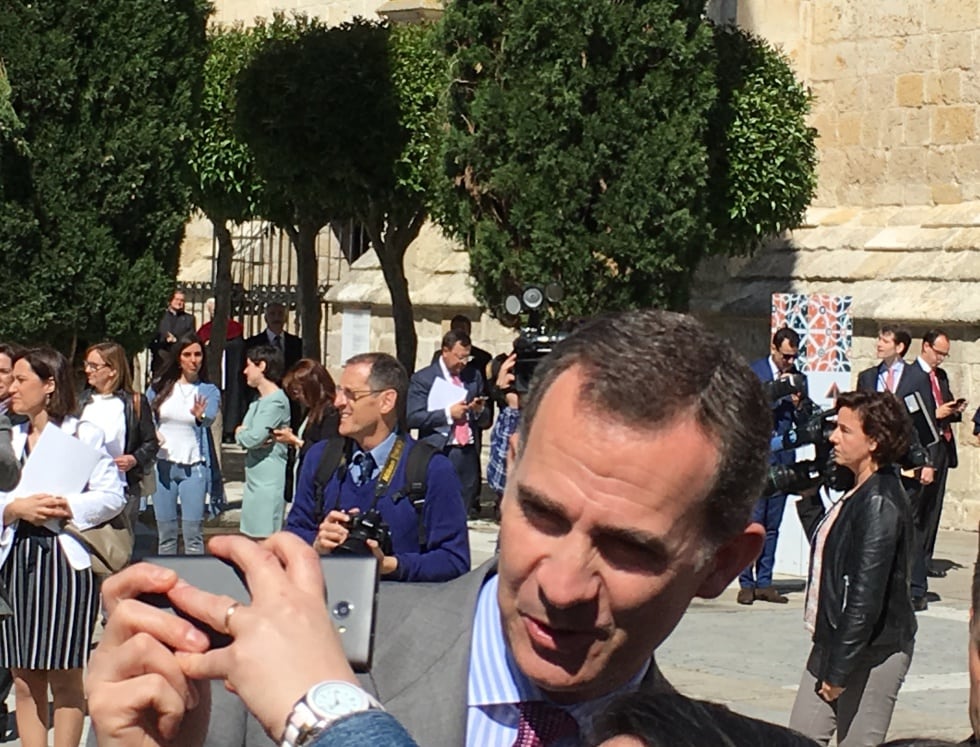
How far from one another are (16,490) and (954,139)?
12.7 meters

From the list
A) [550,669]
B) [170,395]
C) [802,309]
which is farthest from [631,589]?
[802,309]

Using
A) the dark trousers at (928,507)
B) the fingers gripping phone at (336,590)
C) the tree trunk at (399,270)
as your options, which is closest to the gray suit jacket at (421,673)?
the fingers gripping phone at (336,590)

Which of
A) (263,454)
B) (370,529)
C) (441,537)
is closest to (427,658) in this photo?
(370,529)

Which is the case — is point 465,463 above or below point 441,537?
below

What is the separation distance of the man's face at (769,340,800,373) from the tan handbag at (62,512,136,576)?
6.82m

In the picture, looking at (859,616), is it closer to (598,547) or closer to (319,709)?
(598,547)

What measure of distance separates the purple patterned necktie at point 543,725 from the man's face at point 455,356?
40.0ft

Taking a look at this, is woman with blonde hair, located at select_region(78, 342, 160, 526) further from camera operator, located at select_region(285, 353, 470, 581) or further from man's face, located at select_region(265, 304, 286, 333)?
man's face, located at select_region(265, 304, 286, 333)

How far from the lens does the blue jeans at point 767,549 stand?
12938mm

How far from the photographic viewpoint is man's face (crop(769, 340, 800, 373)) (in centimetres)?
1382

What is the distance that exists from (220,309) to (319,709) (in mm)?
23109

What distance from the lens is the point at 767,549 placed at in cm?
1323

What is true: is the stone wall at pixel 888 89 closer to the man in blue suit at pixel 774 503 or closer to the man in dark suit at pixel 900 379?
the man in dark suit at pixel 900 379

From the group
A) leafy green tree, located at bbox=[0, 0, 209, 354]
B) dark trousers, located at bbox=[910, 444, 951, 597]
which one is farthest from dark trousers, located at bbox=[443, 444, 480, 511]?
dark trousers, located at bbox=[910, 444, 951, 597]
